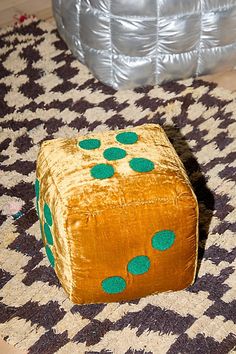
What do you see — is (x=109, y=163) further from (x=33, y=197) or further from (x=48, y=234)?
(x=33, y=197)

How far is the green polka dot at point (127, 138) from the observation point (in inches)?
65.2

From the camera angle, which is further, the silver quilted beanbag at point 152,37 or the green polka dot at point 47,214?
the silver quilted beanbag at point 152,37

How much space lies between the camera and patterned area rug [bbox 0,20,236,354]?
1.62 meters

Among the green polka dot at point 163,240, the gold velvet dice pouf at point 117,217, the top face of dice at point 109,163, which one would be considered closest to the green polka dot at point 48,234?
the gold velvet dice pouf at point 117,217

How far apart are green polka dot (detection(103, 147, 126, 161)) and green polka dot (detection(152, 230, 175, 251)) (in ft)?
0.65

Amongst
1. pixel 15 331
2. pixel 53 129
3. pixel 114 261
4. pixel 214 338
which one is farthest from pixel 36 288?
pixel 53 129

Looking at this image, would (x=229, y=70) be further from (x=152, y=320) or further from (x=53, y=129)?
(x=152, y=320)

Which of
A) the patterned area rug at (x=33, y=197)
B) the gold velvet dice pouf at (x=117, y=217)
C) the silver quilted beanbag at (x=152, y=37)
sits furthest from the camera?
the silver quilted beanbag at (x=152, y=37)

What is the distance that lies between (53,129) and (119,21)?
1.32 feet

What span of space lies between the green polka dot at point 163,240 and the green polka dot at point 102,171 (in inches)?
6.6

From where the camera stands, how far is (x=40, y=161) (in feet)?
5.55

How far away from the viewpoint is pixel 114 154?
1602 mm

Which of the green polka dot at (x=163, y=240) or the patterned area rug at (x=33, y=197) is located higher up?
the green polka dot at (x=163, y=240)

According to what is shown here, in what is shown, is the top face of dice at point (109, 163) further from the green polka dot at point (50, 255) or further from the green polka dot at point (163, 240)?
the green polka dot at point (50, 255)
